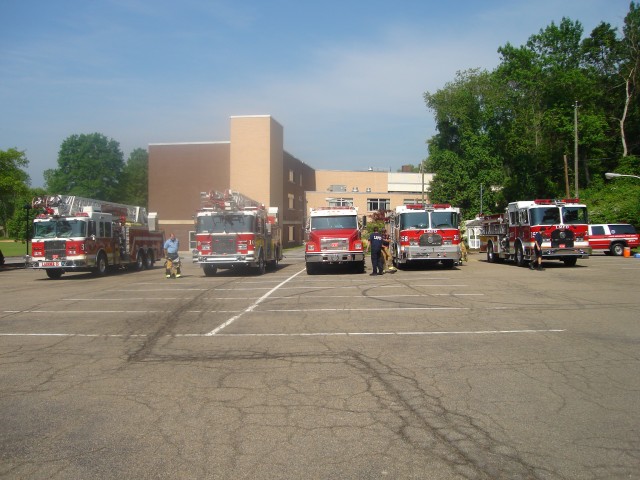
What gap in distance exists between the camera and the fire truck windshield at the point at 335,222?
78.6 feet

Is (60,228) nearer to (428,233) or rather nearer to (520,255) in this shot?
(428,233)

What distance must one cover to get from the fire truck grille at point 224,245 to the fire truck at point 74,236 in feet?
18.0

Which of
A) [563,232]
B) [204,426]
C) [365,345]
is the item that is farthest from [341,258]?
[204,426]

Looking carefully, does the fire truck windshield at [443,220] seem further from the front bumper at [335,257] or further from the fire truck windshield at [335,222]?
the front bumper at [335,257]

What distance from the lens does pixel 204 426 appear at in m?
5.50

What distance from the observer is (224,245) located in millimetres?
23984

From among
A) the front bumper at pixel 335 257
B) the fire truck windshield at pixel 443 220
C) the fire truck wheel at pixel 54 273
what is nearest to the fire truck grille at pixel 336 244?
the front bumper at pixel 335 257

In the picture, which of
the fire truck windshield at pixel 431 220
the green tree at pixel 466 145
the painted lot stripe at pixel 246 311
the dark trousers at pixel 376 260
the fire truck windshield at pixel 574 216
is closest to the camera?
the painted lot stripe at pixel 246 311

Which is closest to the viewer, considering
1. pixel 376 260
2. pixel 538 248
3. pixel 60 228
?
pixel 376 260

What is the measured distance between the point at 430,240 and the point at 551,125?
37432 mm

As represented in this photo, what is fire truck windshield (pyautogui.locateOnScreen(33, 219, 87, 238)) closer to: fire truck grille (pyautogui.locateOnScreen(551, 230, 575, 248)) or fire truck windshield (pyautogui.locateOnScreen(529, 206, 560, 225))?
fire truck windshield (pyautogui.locateOnScreen(529, 206, 560, 225))

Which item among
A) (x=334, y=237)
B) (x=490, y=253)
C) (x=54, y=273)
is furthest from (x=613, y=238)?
(x=54, y=273)

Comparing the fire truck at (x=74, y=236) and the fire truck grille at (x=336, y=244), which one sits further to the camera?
the fire truck at (x=74, y=236)

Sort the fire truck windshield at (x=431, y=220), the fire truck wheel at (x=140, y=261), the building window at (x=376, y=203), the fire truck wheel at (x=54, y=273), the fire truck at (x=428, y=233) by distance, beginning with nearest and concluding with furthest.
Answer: the fire truck at (x=428, y=233)
the fire truck windshield at (x=431, y=220)
the fire truck wheel at (x=54, y=273)
the fire truck wheel at (x=140, y=261)
the building window at (x=376, y=203)
